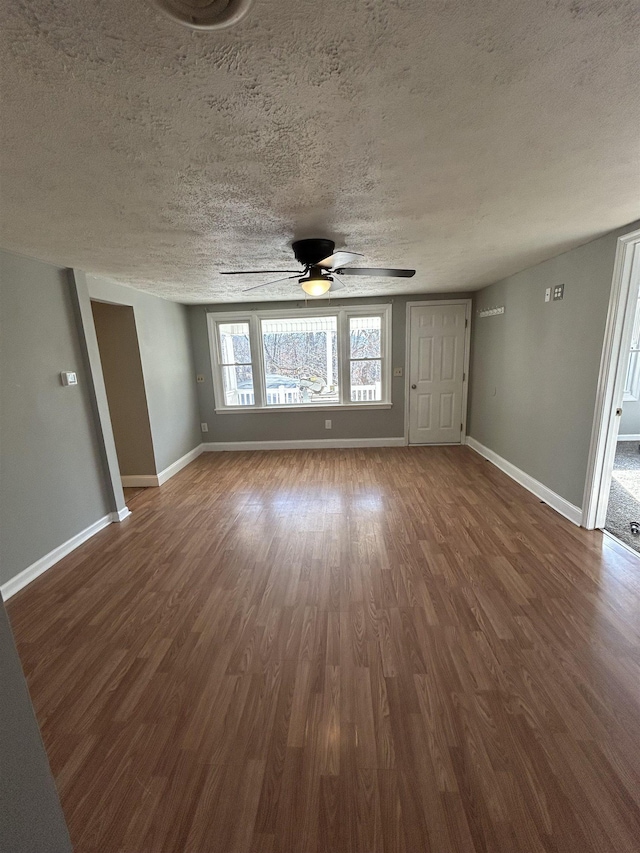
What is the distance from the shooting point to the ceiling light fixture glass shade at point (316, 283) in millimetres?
2436

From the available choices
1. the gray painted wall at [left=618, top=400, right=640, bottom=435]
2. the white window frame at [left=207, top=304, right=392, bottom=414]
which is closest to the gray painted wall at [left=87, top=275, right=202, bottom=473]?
the white window frame at [left=207, top=304, right=392, bottom=414]

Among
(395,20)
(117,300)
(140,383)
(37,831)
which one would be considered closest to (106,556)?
(140,383)

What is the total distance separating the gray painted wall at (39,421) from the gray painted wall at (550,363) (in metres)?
4.21

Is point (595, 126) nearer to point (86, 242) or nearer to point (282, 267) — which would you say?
point (282, 267)

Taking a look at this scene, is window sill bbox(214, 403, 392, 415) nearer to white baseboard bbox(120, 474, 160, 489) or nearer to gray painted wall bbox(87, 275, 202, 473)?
A: gray painted wall bbox(87, 275, 202, 473)

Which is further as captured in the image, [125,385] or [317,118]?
[125,385]

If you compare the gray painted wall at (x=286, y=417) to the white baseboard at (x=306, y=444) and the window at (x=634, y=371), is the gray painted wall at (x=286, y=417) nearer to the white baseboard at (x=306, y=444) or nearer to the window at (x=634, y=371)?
the white baseboard at (x=306, y=444)

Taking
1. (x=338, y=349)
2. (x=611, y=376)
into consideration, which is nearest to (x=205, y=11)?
(x=611, y=376)

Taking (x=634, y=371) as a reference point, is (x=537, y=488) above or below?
below

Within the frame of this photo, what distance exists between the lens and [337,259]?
2262 mm

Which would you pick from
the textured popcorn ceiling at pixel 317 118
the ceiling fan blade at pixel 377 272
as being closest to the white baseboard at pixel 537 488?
the textured popcorn ceiling at pixel 317 118

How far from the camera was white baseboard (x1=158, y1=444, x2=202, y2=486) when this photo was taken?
4309mm

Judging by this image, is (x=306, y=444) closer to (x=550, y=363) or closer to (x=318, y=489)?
(x=318, y=489)

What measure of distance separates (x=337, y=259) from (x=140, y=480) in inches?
139
